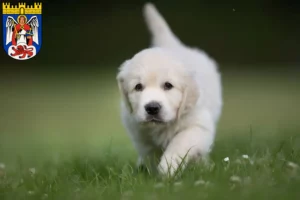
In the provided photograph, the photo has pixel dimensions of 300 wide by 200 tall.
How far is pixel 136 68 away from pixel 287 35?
376cm

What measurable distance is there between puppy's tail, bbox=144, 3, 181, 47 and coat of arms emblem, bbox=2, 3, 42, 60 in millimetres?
1435

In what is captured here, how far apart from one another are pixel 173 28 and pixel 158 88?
20.7 feet

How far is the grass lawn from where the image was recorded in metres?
2.69

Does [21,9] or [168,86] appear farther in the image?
[21,9]

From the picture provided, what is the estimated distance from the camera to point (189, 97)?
3.69 metres

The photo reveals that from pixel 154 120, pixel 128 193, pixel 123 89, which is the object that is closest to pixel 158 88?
pixel 154 120

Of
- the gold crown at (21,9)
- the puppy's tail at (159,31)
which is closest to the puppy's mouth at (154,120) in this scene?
the gold crown at (21,9)

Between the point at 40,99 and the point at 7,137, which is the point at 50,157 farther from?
the point at 40,99

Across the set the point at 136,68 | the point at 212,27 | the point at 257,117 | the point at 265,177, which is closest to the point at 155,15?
the point at 136,68

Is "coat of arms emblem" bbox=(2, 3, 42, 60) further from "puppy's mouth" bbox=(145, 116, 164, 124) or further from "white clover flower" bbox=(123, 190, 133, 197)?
"white clover flower" bbox=(123, 190, 133, 197)

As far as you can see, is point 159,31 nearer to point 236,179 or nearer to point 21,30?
point 21,30

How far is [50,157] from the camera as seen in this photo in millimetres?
4695

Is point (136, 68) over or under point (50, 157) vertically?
over

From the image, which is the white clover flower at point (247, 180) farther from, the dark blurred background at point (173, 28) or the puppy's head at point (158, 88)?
the dark blurred background at point (173, 28)
